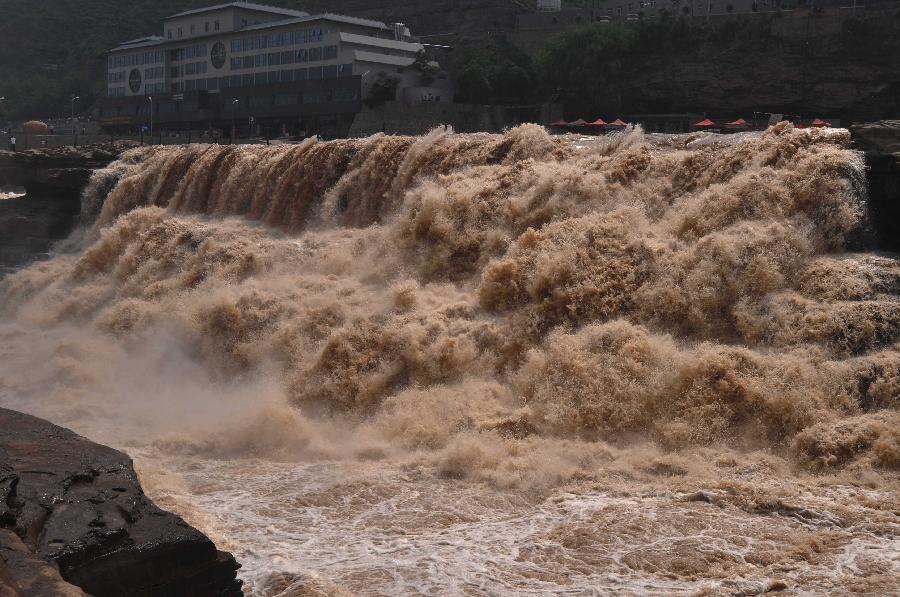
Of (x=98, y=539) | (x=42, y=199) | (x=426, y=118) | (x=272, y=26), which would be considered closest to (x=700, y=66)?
(x=426, y=118)

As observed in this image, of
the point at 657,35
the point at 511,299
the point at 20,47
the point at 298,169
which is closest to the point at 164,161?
the point at 298,169

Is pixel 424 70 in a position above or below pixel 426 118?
above

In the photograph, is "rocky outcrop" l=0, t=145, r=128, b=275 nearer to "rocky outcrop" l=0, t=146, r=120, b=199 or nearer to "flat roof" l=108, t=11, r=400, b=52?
"rocky outcrop" l=0, t=146, r=120, b=199

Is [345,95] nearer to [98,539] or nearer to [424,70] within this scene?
[424,70]

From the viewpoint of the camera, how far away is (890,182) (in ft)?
41.7

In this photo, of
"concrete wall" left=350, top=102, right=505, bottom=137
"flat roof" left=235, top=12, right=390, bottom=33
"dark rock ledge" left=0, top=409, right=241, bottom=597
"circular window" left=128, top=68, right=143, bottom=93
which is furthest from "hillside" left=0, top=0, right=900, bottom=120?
"dark rock ledge" left=0, top=409, right=241, bottom=597

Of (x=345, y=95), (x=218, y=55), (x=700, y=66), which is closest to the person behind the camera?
(x=700, y=66)

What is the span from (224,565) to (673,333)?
7282mm

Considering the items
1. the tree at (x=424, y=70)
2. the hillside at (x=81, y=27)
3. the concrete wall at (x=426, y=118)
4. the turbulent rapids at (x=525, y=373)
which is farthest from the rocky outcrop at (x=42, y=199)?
the hillside at (x=81, y=27)

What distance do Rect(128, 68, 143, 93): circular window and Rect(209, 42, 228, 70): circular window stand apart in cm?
726

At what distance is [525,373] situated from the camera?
12.1 meters

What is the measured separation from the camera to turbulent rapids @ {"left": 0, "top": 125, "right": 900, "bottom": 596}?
8281mm

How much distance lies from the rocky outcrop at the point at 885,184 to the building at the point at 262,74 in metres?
35.3

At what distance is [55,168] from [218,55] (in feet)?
98.1
